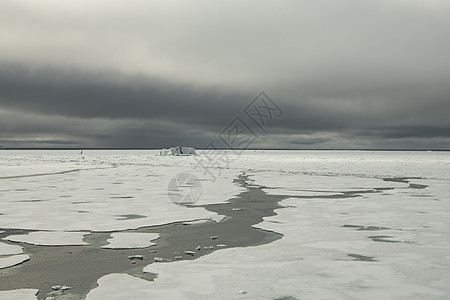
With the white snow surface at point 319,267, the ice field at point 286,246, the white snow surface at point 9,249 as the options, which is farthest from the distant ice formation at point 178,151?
the white snow surface at point 9,249

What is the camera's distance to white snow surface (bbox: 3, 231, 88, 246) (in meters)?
7.82

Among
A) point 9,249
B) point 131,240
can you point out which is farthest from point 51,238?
point 131,240

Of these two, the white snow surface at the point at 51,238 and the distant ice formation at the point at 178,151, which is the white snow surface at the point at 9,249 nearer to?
the white snow surface at the point at 51,238

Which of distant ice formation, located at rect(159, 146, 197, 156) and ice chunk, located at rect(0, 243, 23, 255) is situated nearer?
ice chunk, located at rect(0, 243, 23, 255)

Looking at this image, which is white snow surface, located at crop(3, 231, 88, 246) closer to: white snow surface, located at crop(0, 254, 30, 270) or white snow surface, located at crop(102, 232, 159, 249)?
white snow surface, located at crop(102, 232, 159, 249)

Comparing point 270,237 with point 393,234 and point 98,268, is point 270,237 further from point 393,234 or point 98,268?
point 98,268

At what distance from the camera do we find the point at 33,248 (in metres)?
7.40

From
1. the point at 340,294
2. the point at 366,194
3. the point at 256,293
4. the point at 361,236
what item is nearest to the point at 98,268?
the point at 256,293

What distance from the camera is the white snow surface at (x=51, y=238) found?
25.7 ft

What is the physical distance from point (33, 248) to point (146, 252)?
2.11 meters

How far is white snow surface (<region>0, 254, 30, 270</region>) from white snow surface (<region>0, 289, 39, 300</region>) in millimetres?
1319

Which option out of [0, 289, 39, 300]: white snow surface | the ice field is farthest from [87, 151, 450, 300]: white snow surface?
[0, 289, 39, 300]: white snow surface

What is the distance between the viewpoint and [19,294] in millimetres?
4895

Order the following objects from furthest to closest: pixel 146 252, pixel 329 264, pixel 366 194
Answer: pixel 366 194, pixel 146 252, pixel 329 264
